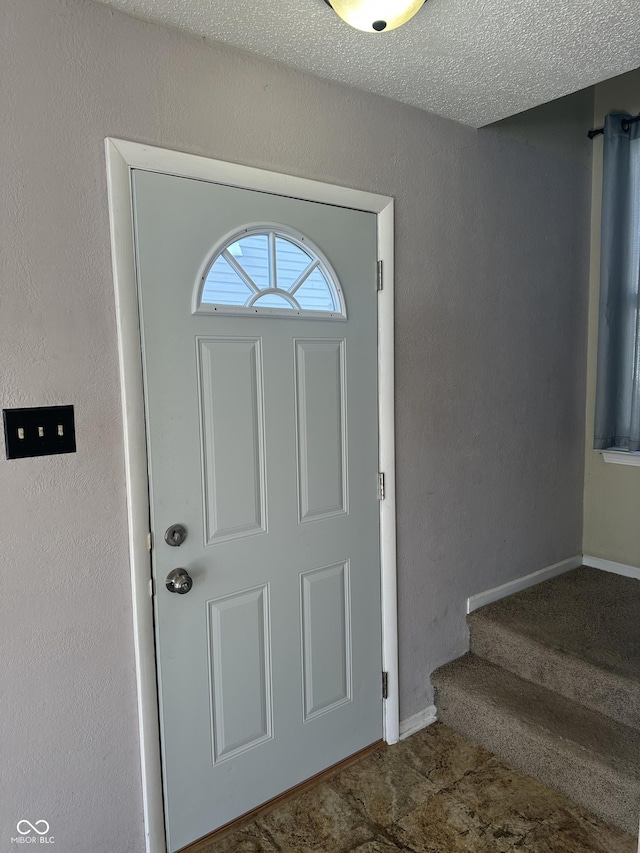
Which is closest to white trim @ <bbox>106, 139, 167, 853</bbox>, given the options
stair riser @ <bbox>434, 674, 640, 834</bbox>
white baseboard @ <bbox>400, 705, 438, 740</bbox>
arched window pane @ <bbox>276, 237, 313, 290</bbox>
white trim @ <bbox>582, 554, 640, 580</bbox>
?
arched window pane @ <bbox>276, 237, 313, 290</bbox>

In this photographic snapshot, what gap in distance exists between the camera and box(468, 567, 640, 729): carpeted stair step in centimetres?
205

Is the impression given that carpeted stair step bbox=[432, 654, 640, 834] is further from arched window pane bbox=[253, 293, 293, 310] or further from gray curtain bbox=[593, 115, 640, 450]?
arched window pane bbox=[253, 293, 293, 310]

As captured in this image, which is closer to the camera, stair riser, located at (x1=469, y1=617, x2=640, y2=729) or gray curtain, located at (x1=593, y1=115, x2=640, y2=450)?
stair riser, located at (x1=469, y1=617, x2=640, y2=729)

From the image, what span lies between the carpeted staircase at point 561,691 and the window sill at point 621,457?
62cm

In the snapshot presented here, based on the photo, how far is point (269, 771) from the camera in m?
1.88

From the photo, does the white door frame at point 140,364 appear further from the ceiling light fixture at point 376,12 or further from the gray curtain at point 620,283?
the gray curtain at point 620,283

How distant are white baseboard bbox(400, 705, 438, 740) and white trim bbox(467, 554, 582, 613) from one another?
1.42ft

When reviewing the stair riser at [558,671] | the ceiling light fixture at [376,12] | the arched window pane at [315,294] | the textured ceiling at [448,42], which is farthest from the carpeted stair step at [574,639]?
the ceiling light fixture at [376,12]

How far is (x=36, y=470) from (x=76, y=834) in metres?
0.97

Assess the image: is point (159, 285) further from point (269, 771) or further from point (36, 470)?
point (269, 771)

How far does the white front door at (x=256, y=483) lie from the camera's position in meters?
1.62

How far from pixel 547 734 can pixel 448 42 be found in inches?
86.6

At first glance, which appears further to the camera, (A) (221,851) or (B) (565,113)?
(B) (565,113)

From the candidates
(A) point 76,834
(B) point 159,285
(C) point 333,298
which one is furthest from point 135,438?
(A) point 76,834
